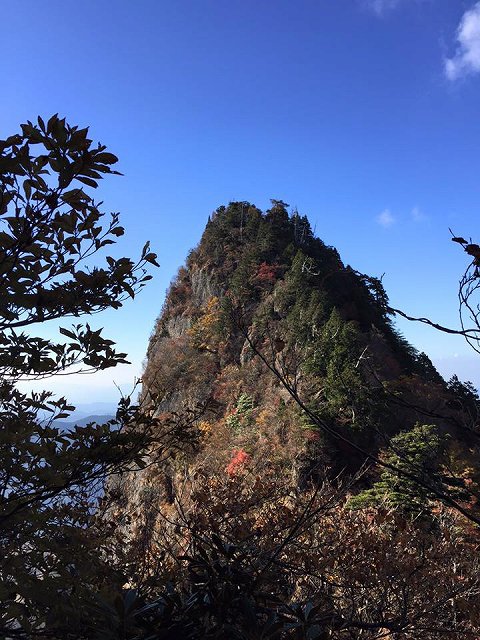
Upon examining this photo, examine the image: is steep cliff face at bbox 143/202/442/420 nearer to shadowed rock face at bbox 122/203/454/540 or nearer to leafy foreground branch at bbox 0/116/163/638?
shadowed rock face at bbox 122/203/454/540

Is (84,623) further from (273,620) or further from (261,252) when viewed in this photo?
(261,252)

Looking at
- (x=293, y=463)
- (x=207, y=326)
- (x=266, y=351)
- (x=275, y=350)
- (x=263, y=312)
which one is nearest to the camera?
(x=275, y=350)

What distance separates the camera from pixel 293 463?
17.1 m

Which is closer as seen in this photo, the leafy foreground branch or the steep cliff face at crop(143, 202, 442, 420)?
the leafy foreground branch

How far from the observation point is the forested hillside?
2221mm

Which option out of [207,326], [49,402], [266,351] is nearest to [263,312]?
[266,351]

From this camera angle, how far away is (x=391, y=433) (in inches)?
722

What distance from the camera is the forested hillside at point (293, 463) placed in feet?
7.29

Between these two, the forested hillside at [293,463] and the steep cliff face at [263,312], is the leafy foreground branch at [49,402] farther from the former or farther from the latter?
the steep cliff face at [263,312]

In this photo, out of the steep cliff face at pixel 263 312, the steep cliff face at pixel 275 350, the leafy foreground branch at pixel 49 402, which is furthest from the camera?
the steep cliff face at pixel 263 312

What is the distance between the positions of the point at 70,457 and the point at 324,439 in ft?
53.7

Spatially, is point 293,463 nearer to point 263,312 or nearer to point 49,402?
point 263,312

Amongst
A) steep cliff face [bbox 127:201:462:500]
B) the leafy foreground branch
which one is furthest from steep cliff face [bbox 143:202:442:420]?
the leafy foreground branch

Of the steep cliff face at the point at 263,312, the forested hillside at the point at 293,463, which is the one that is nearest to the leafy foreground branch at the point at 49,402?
the forested hillside at the point at 293,463
